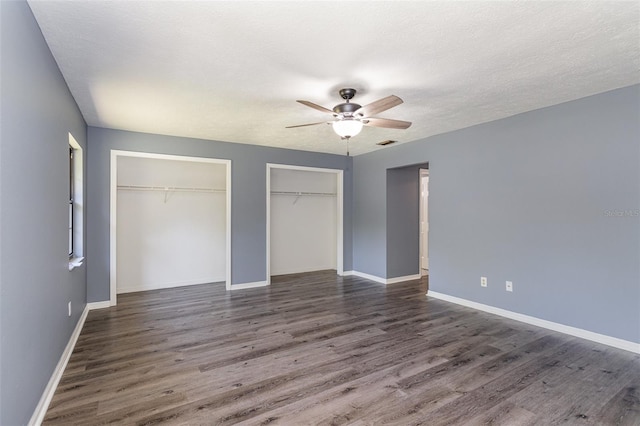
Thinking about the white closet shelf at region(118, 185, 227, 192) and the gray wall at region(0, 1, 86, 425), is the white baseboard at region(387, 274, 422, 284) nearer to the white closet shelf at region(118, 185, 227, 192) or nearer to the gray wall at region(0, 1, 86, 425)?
the white closet shelf at region(118, 185, 227, 192)

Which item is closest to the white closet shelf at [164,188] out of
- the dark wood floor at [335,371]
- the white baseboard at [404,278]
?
the dark wood floor at [335,371]

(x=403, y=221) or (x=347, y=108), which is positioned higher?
(x=347, y=108)

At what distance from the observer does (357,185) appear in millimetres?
6395

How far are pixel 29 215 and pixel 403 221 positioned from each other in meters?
5.24

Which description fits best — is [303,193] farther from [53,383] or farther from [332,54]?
[53,383]

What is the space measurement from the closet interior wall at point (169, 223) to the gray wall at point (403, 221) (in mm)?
3104

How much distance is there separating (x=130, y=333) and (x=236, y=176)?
2.76 metres

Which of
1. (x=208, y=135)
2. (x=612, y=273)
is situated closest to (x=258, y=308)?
(x=208, y=135)

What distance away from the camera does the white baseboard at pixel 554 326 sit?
2973 mm

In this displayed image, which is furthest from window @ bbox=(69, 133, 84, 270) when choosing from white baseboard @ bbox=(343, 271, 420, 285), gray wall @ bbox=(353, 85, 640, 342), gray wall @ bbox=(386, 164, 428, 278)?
gray wall @ bbox=(353, 85, 640, 342)

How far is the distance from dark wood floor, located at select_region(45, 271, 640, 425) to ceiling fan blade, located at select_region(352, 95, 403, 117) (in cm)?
222

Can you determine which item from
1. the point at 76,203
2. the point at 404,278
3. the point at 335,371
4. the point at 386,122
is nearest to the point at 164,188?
Result: the point at 76,203

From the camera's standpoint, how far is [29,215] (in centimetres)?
184

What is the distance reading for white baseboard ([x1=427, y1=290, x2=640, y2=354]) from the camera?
297 centimetres
